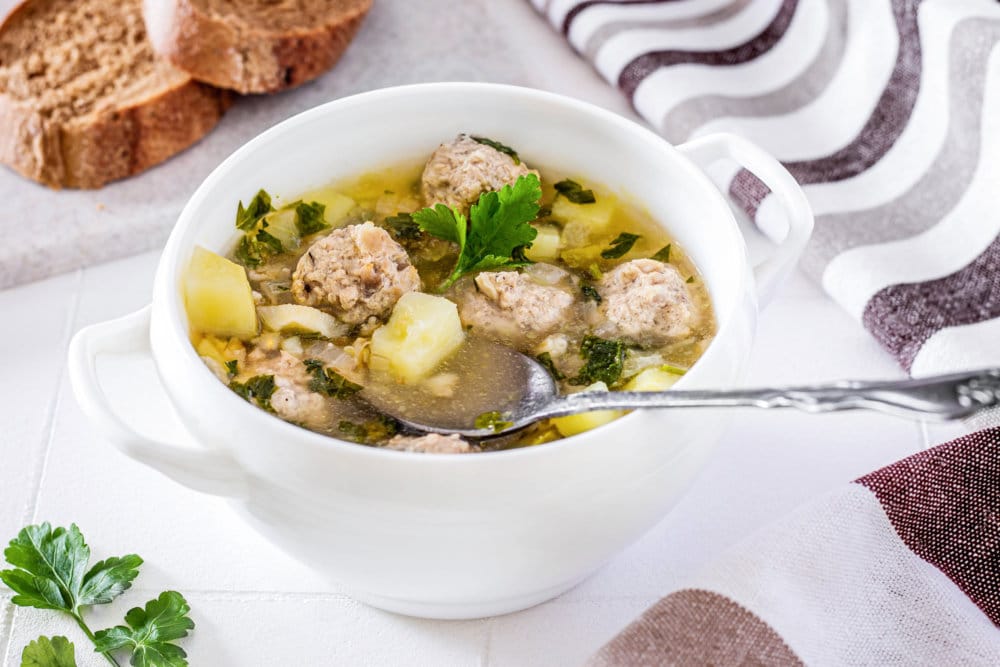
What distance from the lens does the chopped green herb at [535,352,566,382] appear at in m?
2.03

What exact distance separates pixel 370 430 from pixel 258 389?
0.66 feet

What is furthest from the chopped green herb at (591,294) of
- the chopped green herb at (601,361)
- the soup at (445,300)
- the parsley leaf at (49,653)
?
the parsley leaf at (49,653)

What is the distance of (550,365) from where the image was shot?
2.05 metres

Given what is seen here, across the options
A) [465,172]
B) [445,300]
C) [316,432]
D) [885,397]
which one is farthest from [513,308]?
[885,397]

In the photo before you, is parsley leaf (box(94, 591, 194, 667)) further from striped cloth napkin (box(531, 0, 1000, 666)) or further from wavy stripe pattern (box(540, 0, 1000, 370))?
wavy stripe pattern (box(540, 0, 1000, 370))

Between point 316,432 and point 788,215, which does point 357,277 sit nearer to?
point 316,432

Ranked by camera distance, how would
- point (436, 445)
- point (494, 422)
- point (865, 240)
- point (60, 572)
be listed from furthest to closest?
point (865, 240) < point (60, 572) < point (494, 422) < point (436, 445)

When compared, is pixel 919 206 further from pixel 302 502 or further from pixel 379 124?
pixel 302 502

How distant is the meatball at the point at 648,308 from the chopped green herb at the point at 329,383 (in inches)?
18.1

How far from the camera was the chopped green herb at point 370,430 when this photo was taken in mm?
1918

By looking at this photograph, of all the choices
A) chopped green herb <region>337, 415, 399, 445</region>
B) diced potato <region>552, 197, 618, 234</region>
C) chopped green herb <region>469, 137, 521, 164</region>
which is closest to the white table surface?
chopped green herb <region>337, 415, 399, 445</region>

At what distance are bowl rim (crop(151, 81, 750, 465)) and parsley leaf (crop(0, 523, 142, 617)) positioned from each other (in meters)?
0.47

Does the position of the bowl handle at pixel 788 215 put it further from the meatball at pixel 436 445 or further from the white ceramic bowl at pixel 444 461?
the meatball at pixel 436 445

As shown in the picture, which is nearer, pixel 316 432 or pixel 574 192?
pixel 316 432
